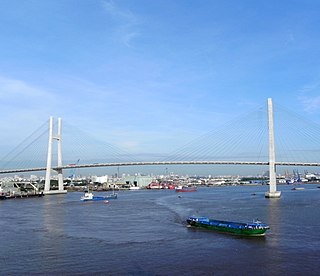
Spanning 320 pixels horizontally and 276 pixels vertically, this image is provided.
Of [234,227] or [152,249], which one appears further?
[234,227]

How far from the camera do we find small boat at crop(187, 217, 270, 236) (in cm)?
1258

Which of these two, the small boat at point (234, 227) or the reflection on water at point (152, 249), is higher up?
the small boat at point (234, 227)

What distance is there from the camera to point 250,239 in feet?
40.0

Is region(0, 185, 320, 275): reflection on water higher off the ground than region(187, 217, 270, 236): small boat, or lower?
lower

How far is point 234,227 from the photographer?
13.2 meters


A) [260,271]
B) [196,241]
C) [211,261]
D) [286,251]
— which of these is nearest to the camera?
[260,271]

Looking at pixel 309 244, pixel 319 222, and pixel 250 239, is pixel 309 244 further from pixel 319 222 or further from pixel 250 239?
pixel 319 222

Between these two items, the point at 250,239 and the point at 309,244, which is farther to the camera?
the point at 250,239

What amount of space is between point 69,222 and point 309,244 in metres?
9.88

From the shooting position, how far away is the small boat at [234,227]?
41.3 ft

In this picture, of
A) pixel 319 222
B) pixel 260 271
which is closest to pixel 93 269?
pixel 260 271

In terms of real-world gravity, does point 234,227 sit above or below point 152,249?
above

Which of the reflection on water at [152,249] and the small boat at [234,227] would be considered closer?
the reflection on water at [152,249]

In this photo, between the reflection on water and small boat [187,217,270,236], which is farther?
small boat [187,217,270,236]
